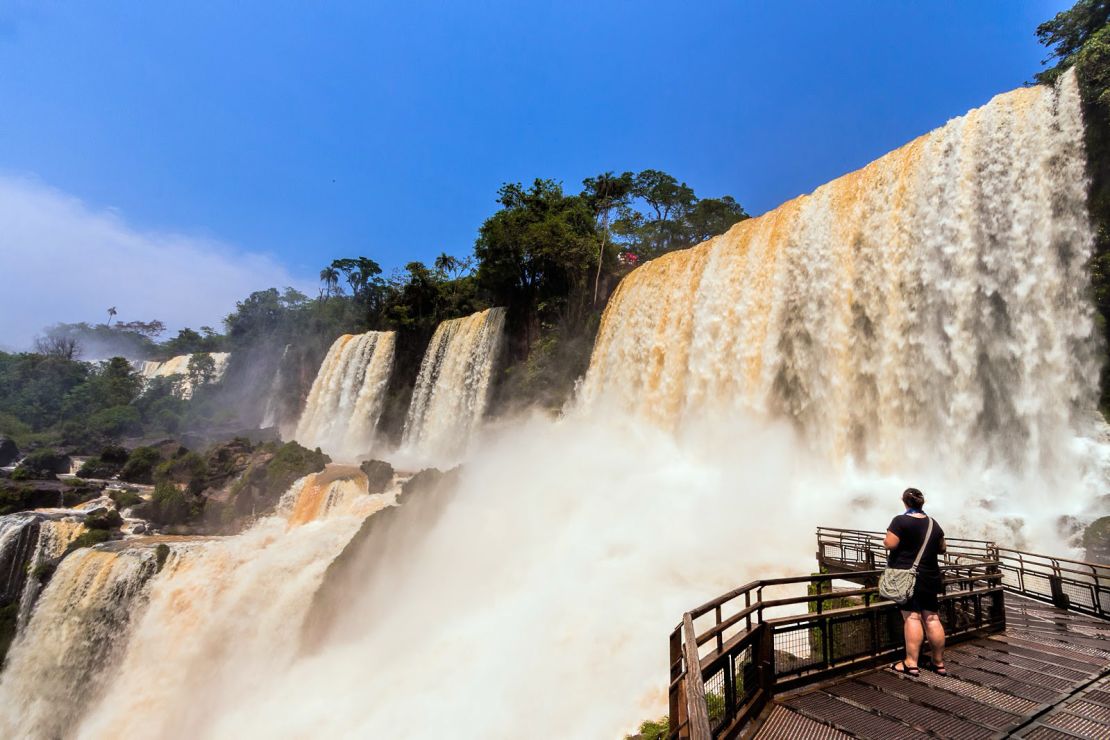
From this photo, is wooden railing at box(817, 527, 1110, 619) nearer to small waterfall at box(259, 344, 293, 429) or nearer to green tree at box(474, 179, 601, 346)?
green tree at box(474, 179, 601, 346)

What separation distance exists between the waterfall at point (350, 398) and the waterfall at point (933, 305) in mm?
24136

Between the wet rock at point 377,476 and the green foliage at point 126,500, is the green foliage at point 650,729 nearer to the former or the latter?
the wet rock at point 377,476

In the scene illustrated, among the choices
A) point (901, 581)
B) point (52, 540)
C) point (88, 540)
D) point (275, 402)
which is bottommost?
point (52, 540)

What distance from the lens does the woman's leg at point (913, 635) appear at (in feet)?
15.7

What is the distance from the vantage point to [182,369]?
209 feet

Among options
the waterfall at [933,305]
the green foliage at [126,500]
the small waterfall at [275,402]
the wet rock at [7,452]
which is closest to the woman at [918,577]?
the waterfall at [933,305]

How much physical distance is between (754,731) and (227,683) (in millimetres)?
13807

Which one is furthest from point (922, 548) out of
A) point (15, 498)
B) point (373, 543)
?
point (15, 498)

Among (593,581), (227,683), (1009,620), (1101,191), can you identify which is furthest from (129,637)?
(1101,191)

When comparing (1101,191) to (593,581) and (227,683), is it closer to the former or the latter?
(593,581)

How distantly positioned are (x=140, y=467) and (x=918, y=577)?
35193 millimetres

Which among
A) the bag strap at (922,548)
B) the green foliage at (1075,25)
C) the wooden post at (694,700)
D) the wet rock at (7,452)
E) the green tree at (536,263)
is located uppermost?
the green foliage at (1075,25)

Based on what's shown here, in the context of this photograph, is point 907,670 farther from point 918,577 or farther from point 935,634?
point 918,577

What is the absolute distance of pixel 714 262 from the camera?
69.2 feet
